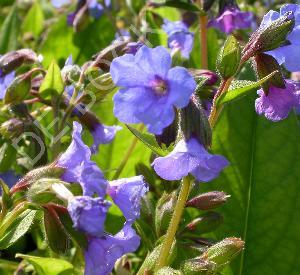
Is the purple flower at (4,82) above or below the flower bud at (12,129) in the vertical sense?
above

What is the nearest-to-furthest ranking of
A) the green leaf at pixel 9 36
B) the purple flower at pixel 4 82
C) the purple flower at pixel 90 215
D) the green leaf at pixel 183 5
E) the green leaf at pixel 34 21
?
the purple flower at pixel 90 215 → the purple flower at pixel 4 82 → the green leaf at pixel 183 5 → the green leaf at pixel 9 36 → the green leaf at pixel 34 21

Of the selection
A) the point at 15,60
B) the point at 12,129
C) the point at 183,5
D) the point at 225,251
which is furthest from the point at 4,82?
the point at 225,251

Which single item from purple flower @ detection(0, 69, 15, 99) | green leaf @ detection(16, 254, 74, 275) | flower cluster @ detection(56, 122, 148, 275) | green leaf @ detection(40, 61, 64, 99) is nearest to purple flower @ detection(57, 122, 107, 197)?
flower cluster @ detection(56, 122, 148, 275)

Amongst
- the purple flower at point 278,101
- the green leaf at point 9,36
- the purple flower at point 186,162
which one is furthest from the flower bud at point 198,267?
the green leaf at point 9,36

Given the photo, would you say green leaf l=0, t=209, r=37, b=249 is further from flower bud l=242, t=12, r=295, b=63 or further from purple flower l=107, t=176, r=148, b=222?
flower bud l=242, t=12, r=295, b=63

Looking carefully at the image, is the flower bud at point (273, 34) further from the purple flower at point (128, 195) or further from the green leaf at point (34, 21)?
the green leaf at point (34, 21)
